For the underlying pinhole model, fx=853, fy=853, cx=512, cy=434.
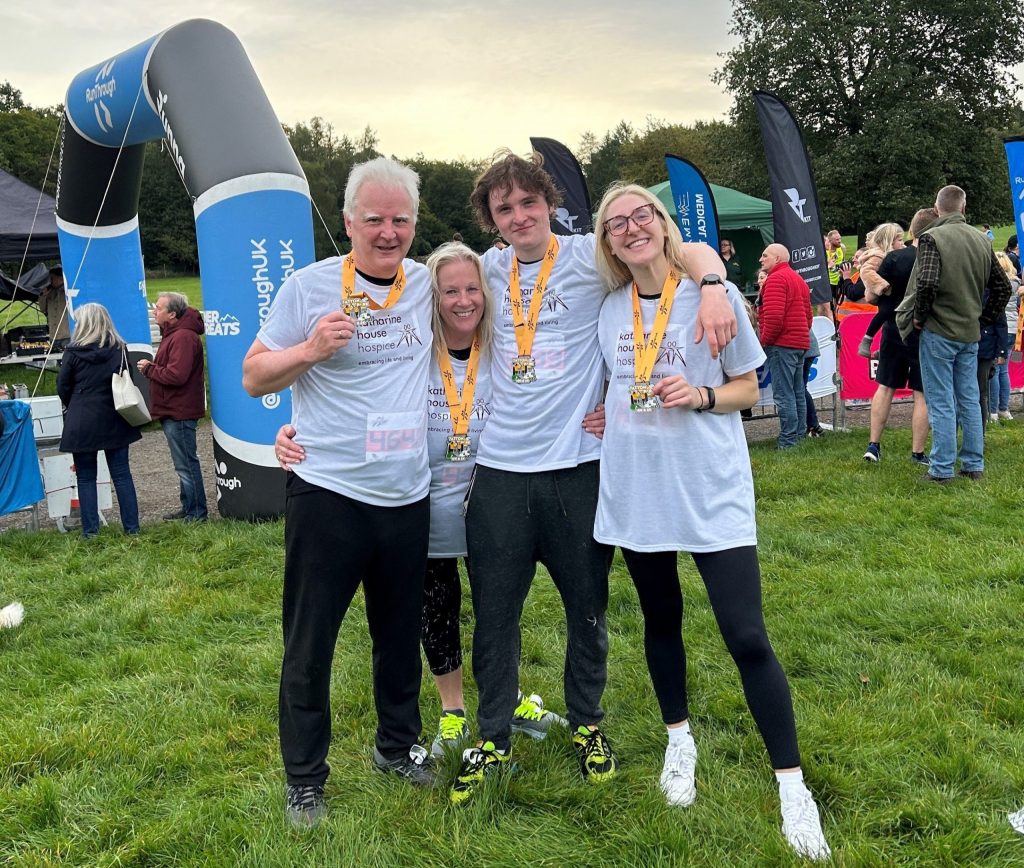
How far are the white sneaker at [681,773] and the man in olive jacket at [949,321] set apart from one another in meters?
4.70

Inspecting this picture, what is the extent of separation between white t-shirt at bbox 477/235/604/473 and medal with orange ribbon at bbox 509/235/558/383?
17 millimetres

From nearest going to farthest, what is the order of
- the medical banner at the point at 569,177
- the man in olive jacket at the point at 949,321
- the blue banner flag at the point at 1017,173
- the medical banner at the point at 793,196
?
the man in olive jacket at the point at 949,321 → the blue banner flag at the point at 1017,173 → the medical banner at the point at 793,196 → the medical banner at the point at 569,177

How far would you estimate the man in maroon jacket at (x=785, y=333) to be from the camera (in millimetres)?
8078

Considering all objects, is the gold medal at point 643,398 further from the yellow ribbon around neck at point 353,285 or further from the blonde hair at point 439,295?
the yellow ribbon around neck at point 353,285

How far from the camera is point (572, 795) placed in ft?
9.25

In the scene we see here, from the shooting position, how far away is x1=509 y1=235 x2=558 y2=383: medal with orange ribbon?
2703 millimetres

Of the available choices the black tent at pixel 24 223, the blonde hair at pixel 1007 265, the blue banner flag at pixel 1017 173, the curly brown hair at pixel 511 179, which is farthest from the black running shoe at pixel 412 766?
the black tent at pixel 24 223

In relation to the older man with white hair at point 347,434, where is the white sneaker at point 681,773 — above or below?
below

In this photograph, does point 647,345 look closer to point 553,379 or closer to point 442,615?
point 553,379

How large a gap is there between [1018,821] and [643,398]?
168 cm

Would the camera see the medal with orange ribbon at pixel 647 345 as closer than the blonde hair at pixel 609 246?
Yes

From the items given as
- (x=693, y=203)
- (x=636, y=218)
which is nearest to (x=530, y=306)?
(x=636, y=218)

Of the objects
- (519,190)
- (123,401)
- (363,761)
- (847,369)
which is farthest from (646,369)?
(847,369)

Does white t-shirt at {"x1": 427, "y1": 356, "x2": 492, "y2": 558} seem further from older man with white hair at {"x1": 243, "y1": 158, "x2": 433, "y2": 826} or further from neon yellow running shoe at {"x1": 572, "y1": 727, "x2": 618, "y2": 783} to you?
neon yellow running shoe at {"x1": 572, "y1": 727, "x2": 618, "y2": 783}
